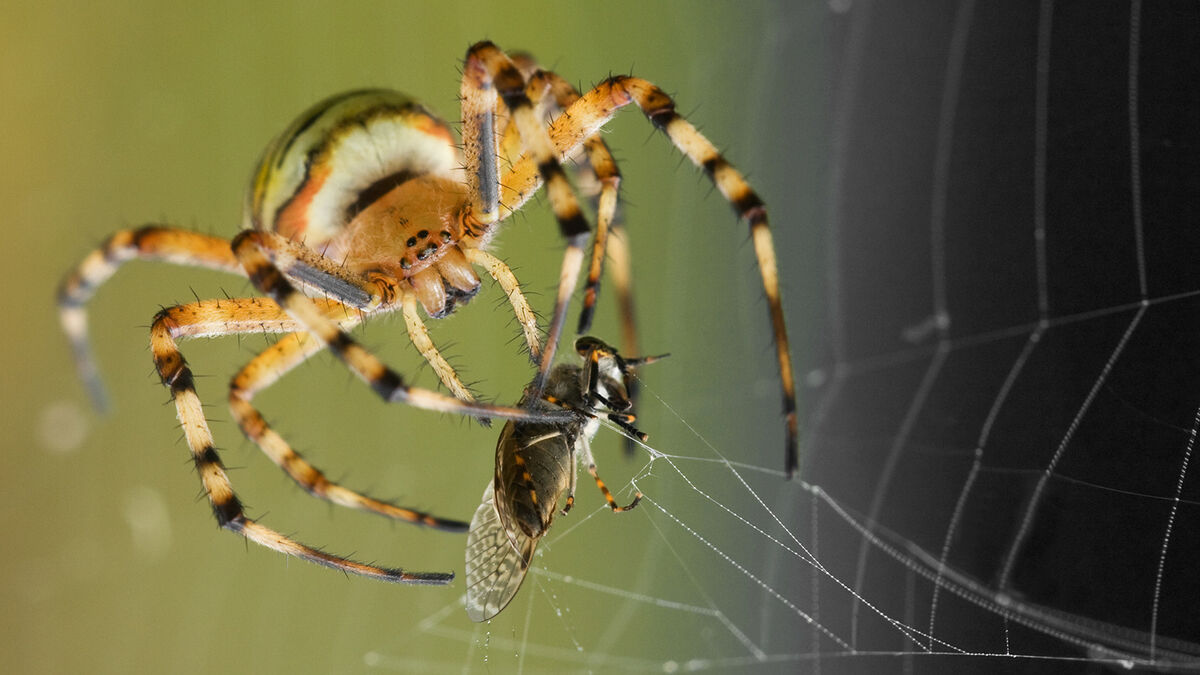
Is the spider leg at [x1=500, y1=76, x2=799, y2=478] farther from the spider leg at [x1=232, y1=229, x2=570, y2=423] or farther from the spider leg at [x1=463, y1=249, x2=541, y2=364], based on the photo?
A: the spider leg at [x1=232, y1=229, x2=570, y2=423]

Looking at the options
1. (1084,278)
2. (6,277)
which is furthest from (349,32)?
(1084,278)

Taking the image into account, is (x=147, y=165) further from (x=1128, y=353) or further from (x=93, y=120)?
(x=1128, y=353)

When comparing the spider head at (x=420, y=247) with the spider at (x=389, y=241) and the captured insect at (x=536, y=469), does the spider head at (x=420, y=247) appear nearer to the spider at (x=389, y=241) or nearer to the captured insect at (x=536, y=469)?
the spider at (x=389, y=241)

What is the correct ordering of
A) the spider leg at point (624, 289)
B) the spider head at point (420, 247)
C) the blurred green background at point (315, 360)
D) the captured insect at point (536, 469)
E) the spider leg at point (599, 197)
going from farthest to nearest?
1. the blurred green background at point (315, 360)
2. the spider leg at point (624, 289)
3. the spider head at point (420, 247)
4. the spider leg at point (599, 197)
5. the captured insect at point (536, 469)

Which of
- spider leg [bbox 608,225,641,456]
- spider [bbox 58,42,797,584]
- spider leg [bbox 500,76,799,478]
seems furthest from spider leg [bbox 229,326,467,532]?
spider leg [bbox 608,225,641,456]

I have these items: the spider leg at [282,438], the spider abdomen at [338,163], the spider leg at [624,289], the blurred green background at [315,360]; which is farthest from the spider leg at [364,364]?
the blurred green background at [315,360]

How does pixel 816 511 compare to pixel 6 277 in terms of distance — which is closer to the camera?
pixel 816 511

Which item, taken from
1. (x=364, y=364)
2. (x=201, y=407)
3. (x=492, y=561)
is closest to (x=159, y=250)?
(x=201, y=407)
